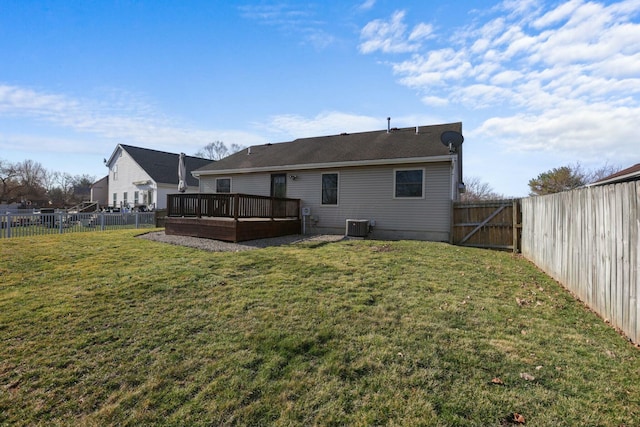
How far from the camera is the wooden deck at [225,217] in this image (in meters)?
9.13

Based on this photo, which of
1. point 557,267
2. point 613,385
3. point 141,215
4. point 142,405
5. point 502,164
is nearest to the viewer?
point 142,405

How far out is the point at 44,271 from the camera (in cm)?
561

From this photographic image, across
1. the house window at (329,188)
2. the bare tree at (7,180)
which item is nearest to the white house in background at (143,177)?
the house window at (329,188)

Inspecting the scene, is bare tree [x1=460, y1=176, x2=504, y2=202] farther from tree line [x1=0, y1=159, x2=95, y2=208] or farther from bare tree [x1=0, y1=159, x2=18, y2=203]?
bare tree [x1=0, y1=159, x2=18, y2=203]

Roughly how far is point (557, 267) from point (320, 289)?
4.49m

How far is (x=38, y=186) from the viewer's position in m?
45.2

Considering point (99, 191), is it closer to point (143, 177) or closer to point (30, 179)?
point (143, 177)

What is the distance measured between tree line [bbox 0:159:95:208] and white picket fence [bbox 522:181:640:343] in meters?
45.9

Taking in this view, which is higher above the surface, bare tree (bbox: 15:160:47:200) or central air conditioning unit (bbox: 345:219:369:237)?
bare tree (bbox: 15:160:47:200)

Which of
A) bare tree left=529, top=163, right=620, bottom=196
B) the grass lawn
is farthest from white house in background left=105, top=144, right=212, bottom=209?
bare tree left=529, top=163, right=620, bottom=196

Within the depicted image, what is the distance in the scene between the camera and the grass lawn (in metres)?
2.09

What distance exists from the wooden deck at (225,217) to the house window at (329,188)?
2.04 meters

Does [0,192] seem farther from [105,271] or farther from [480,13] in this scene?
[480,13]

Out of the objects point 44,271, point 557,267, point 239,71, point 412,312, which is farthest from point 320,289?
point 239,71
